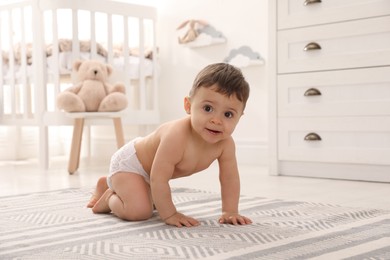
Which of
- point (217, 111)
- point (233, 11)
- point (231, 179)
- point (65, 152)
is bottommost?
point (65, 152)

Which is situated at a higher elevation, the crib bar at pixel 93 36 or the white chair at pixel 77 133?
the crib bar at pixel 93 36

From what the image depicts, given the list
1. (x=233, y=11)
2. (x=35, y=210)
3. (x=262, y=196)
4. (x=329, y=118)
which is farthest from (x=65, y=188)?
(x=233, y=11)

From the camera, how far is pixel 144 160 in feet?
4.44

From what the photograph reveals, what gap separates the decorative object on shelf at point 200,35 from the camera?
10.3ft

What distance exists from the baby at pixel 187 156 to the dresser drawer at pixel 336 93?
1.03 metres

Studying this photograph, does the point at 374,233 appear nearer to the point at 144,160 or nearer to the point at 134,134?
the point at 144,160

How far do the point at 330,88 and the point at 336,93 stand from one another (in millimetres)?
34

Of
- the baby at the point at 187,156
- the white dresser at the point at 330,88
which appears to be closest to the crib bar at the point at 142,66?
the white dresser at the point at 330,88

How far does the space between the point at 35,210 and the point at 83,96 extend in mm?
1251

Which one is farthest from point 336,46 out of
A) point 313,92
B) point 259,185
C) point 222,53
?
point 222,53

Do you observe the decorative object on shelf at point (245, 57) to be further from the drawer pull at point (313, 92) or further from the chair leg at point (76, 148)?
the chair leg at point (76, 148)

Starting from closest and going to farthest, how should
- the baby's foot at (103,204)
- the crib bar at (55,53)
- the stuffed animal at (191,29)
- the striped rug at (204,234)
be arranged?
the striped rug at (204,234) → the baby's foot at (103,204) → the crib bar at (55,53) → the stuffed animal at (191,29)

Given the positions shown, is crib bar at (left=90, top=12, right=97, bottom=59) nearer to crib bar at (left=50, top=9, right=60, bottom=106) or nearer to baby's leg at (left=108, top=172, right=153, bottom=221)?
crib bar at (left=50, top=9, right=60, bottom=106)

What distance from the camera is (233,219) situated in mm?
1260
